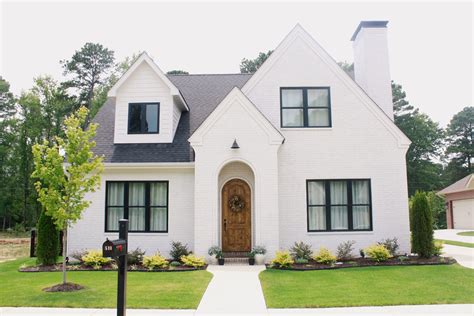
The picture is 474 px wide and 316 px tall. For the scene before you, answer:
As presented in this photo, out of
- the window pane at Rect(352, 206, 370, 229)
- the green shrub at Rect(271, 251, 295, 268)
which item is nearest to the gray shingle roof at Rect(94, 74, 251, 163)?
the green shrub at Rect(271, 251, 295, 268)

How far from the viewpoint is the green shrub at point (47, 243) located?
12906mm

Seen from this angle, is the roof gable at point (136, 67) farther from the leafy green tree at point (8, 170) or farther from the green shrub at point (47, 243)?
the leafy green tree at point (8, 170)

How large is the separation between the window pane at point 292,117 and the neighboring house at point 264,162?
4cm

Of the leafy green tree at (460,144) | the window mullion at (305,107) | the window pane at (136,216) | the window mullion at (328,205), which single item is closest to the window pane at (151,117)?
the window pane at (136,216)

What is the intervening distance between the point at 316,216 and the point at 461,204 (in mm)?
29924

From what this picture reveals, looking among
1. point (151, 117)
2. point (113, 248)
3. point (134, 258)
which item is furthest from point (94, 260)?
point (113, 248)

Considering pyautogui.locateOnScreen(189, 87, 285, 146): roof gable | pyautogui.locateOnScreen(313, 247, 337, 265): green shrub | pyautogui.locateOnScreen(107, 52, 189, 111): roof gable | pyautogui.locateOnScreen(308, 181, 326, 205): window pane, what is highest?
pyautogui.locateOnScreen(107, 52, 189, 111): roof gable

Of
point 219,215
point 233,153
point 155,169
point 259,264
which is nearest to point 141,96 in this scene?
point 155,169

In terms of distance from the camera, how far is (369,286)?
30.2ft

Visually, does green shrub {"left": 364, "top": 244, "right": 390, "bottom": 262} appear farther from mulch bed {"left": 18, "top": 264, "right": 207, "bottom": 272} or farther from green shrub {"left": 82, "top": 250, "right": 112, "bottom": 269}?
green shrub {"left": 82, "top": 250, "right": 112, "bottom": 269}

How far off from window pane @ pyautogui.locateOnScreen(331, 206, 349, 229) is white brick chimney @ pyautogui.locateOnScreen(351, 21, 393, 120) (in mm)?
4643

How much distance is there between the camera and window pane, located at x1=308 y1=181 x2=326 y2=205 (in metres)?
14.7

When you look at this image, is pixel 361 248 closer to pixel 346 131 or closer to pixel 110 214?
pixel 346 131

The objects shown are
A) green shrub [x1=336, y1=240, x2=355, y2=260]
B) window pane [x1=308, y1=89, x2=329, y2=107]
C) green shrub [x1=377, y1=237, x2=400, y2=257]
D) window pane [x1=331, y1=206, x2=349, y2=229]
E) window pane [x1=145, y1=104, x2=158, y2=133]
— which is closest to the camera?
green shrub [x1=336, y1=240, x2=355, y2=260]
